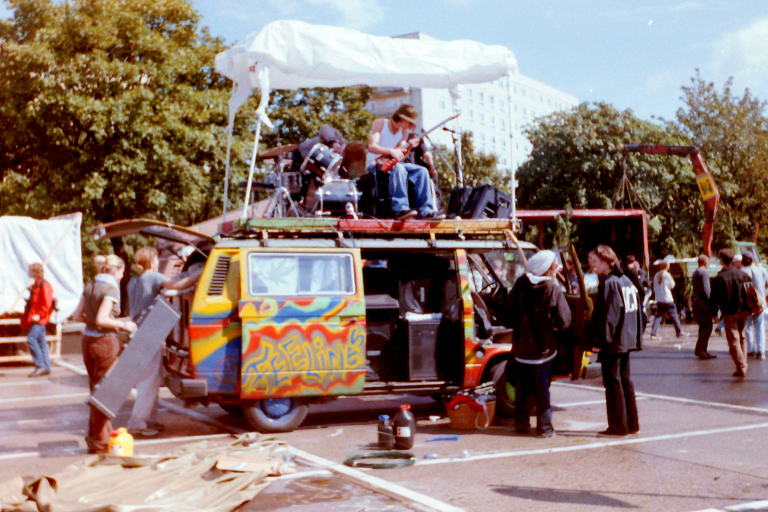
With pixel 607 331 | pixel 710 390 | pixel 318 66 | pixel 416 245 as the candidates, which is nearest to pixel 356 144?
pixel 318 66

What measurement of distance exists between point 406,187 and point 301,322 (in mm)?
2256

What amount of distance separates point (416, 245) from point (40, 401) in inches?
249

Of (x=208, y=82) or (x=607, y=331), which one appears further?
(x=208, y=82)

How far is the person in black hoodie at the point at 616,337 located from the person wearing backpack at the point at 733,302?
5.31 m

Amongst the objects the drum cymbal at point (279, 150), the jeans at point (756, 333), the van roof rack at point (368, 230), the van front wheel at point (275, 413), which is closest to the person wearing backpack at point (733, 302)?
the jeans at point (756, 333)

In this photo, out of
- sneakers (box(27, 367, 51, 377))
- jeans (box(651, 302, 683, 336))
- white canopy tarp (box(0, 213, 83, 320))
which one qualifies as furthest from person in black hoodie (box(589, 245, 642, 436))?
white canopy tarp (box(0, 213, 83, 320))

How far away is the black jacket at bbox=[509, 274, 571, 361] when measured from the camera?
346 inches

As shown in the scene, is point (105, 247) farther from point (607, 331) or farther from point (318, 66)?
point (607, 331)

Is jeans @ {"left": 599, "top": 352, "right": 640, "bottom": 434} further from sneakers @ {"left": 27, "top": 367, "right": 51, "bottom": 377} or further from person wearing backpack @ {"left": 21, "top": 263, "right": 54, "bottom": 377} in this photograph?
sneakers @ {"left": 27, "top": 367, "right": 51, "bottom": 377}

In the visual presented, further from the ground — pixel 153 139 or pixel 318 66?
pixel 153 139

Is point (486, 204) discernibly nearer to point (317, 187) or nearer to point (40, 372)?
point (317, 187)

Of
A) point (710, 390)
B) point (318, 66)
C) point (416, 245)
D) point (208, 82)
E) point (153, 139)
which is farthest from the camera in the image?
point (208, 82)

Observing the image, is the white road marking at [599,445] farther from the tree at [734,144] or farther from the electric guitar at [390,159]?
the tree at [734,144]

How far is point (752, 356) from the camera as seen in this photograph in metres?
16.2
